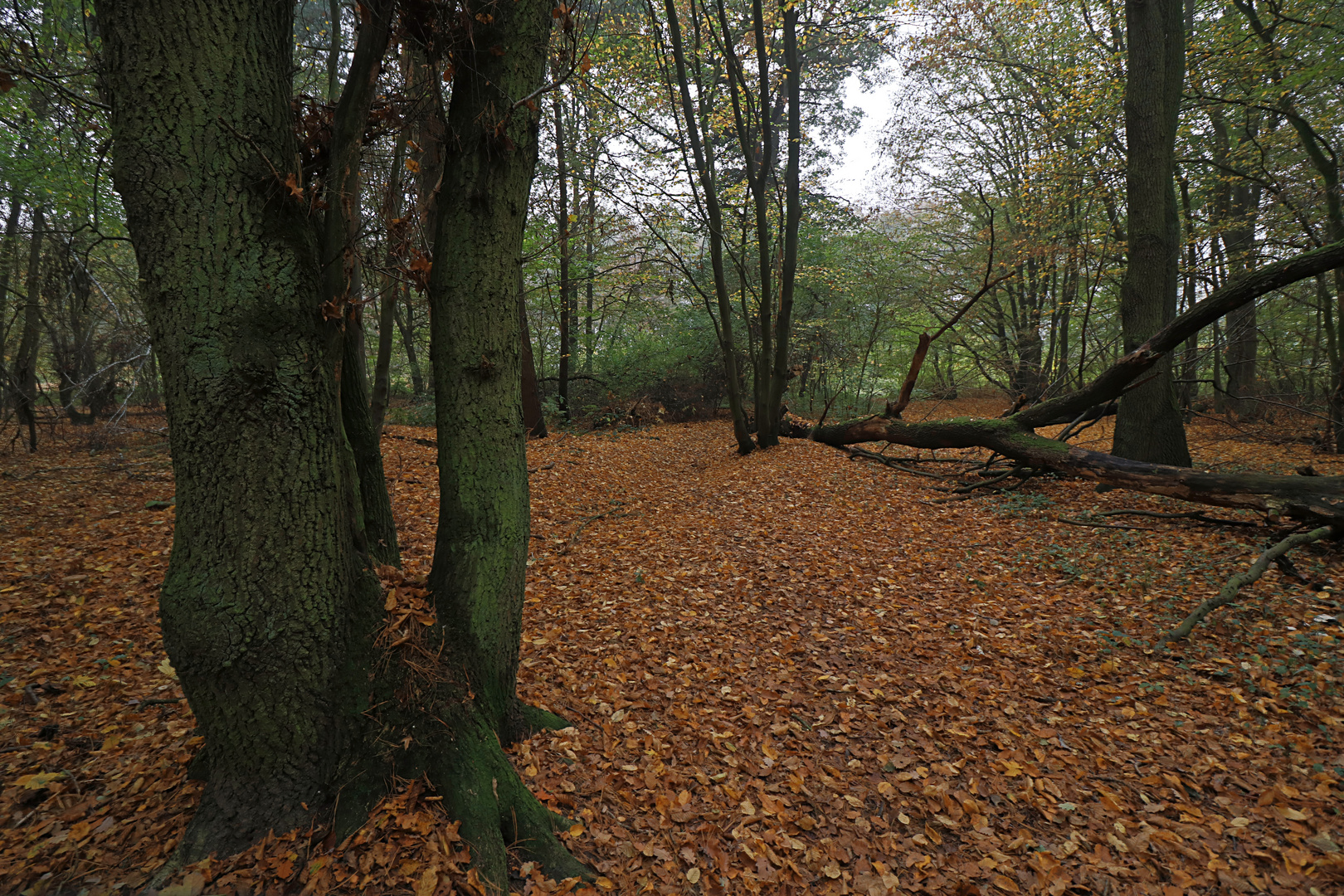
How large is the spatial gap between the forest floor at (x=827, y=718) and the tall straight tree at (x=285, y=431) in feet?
0.67

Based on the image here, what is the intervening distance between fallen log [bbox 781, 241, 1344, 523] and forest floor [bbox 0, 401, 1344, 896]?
367mm

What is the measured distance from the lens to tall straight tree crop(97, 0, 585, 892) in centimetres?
193

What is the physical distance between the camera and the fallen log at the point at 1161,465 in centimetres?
430

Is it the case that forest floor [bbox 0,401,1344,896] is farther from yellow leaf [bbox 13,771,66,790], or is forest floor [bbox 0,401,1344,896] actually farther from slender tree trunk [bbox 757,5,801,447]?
slender tree trunk [bbox 757,5,801,447]

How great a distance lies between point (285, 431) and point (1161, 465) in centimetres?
688

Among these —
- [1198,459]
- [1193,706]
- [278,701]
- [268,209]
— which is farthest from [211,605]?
A: [1198,459]

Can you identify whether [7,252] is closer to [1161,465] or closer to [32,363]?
[32,363]

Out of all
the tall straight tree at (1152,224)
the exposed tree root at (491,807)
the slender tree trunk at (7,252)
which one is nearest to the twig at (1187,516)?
the tall straight tree at (1152,224)

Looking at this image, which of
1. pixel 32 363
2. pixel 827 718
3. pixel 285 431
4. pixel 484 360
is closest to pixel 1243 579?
pixel 827 718

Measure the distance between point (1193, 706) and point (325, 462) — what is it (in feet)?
14.6

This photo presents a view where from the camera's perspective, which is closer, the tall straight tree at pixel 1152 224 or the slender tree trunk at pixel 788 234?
the tall straight tree at pixel 1152 224

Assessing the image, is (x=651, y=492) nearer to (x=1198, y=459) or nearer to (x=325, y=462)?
(x=325, y=462)

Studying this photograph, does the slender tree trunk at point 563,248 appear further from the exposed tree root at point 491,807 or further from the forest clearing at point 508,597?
the exposed tree root at point 491,807

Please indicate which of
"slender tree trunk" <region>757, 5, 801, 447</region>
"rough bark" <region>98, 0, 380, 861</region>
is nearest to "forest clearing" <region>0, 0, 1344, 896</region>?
"rough bark" <region>98, 0, 380, 861</region>
